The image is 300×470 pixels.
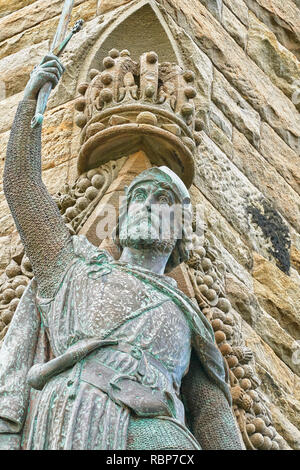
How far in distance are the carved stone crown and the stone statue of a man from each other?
2.48 feet

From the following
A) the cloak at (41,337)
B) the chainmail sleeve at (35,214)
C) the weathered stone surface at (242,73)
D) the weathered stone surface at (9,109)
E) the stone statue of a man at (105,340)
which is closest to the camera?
the stone statue of a man at (105,340)

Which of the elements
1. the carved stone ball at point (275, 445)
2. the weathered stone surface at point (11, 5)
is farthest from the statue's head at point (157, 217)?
the weathered stone surface at point (11, 5)

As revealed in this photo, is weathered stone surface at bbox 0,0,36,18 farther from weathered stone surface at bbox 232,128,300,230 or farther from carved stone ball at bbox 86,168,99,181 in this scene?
carved stone ball at bbox 86,168,99,181

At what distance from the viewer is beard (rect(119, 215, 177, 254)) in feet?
15.4

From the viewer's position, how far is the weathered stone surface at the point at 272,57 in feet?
25.0

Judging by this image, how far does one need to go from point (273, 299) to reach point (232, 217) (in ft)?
1.44

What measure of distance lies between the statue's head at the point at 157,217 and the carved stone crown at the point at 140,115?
0.74m

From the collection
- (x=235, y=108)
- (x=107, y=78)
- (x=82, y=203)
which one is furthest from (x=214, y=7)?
(x=82, y=203)

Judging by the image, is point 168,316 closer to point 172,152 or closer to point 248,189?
point 172,152

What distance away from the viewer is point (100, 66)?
6387mm

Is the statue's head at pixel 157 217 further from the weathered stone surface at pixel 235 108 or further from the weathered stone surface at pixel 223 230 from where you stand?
the weathered stone surface at pixel 235 108

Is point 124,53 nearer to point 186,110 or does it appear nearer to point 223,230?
point 186,110

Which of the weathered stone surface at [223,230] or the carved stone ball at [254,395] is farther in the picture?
the weathered stone surface at [223,230]

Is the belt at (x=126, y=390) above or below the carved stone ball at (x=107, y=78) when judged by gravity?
below
